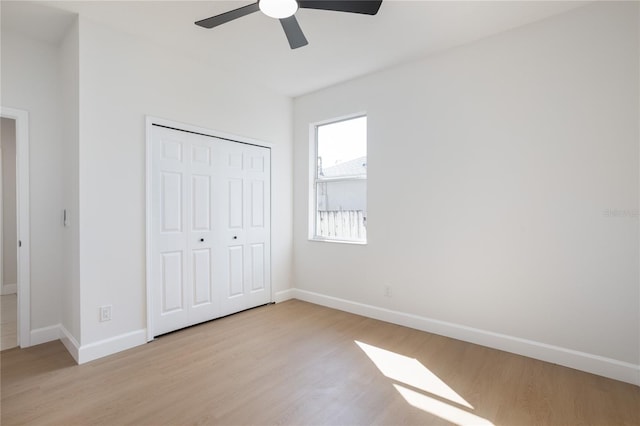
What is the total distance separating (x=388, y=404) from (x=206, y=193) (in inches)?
103

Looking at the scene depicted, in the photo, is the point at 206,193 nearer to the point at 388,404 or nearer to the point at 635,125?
the point at 388,404

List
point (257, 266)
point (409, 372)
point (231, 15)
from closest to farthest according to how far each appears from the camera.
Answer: point (231, 15) → point (409, 372) → point (257, 266)

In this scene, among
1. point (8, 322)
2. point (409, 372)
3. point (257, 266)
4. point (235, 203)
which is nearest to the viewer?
point (409, 372)

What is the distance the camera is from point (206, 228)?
3395 millimetres

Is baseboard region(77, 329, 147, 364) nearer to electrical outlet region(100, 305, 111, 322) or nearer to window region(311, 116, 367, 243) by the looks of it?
electrical outlet region(100, 305, 111, 322)

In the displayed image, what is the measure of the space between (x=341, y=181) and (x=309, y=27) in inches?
72.4

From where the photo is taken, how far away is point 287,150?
4.31 metres

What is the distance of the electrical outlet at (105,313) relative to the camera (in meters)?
2.64

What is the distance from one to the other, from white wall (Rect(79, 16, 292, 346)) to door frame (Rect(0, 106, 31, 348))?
734 mm

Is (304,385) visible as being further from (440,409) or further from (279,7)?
(279,7)

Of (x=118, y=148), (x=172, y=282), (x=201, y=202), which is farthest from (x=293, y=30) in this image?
(x=172, y=282)

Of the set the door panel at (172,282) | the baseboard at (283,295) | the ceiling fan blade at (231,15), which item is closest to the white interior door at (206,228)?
the door panel at (172,282)

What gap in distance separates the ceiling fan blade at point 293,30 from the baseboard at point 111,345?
112 inches

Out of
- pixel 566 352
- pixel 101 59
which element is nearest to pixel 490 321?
pixel 566 352
